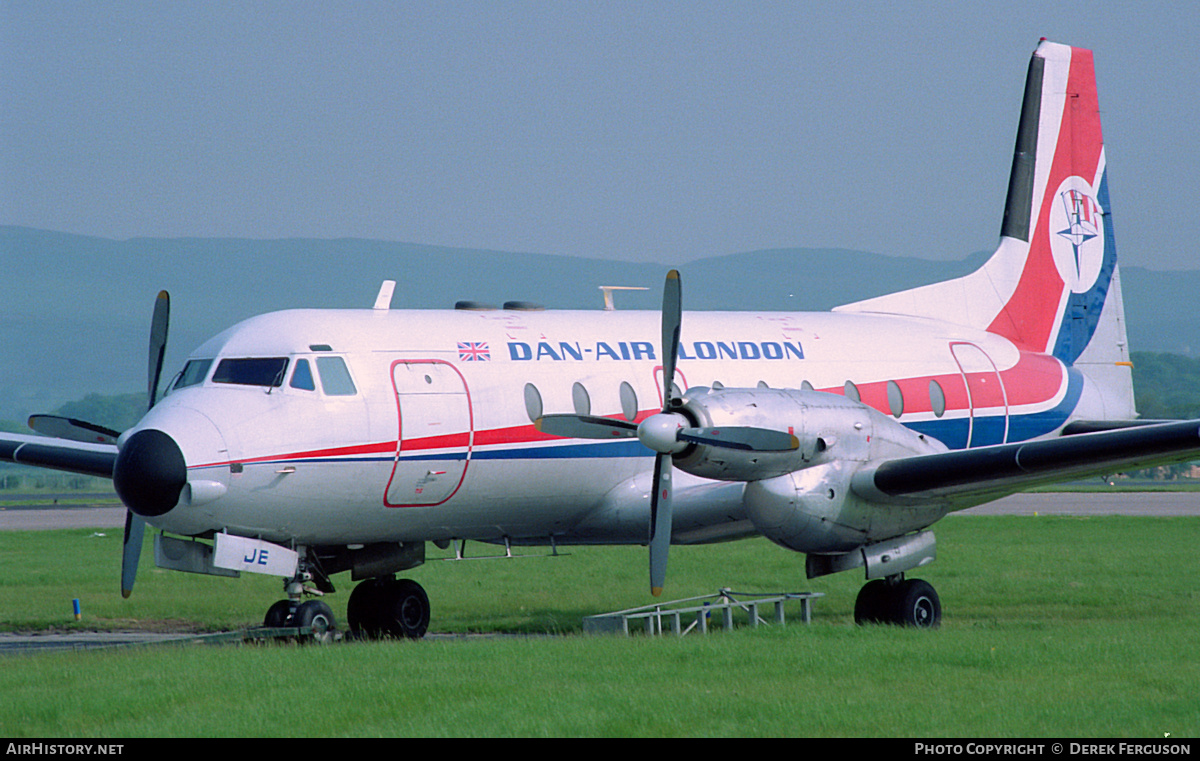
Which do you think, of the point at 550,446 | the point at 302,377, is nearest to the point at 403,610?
the point at 550,446

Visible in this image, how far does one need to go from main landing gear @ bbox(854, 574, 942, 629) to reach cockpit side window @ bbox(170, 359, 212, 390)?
7.09 meters

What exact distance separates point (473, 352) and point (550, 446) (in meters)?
1.22

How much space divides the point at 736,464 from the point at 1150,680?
3909 mm

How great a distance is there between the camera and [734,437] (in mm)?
12703

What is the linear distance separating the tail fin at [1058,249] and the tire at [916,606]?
4.98m

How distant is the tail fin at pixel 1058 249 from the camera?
63.5 feet

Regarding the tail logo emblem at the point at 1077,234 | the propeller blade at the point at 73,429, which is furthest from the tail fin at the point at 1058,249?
the propeller blade at the point at 73,429

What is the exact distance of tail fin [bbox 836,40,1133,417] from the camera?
19.4 meters

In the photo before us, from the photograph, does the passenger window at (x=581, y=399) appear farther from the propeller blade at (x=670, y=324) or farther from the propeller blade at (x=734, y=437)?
the propeller blade at (x=734, y=437)

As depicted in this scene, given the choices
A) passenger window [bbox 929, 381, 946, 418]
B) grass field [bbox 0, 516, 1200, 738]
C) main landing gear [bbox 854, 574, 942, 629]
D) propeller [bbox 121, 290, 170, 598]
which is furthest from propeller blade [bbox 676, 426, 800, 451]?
propeller [bbox 121, 290, 170, 598]

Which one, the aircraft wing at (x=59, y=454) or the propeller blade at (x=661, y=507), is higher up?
the aircraft wing at (x=59, y=454)

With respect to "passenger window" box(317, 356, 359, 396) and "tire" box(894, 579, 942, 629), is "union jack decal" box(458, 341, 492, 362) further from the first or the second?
"tire" box(894, 579, 942, 629)

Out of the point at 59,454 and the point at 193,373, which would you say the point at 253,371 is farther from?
the point at 59,454
